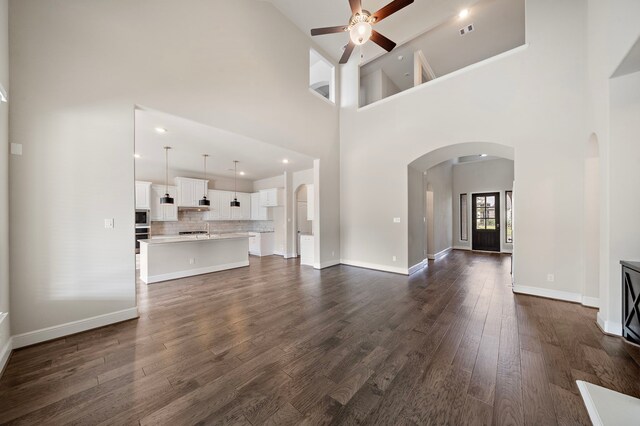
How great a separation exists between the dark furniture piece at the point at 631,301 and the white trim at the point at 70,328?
5227 mm

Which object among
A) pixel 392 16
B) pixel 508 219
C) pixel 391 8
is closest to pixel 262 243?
pixel 391 8

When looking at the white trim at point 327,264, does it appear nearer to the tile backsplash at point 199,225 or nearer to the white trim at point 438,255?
the white trim at point 438,255

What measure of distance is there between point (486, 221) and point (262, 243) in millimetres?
8302

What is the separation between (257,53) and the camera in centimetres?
419

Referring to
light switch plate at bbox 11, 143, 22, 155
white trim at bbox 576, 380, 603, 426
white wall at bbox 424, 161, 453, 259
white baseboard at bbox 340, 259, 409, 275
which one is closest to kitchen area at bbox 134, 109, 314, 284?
white baseboard at bbox 340, 259, 409, 275

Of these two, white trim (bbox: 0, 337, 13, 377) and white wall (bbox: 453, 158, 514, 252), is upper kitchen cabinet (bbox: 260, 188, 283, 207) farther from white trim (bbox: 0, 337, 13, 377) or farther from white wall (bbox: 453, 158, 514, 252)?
white wall (bbox: 453, 158, 514, 252)

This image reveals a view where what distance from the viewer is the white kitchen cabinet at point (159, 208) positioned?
6797mm

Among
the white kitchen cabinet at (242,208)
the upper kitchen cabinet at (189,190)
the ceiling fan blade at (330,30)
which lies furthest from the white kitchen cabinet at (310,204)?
the ceiling fan blade at (330,30)

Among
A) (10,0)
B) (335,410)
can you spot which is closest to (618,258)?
(335,410)

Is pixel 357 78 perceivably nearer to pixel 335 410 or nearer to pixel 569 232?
pixel 569 232

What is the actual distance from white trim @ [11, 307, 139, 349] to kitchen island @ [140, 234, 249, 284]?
1.82 m

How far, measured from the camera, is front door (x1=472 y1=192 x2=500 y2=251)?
8.20m

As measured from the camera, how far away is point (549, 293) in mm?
3484

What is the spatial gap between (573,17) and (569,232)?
3209mm
